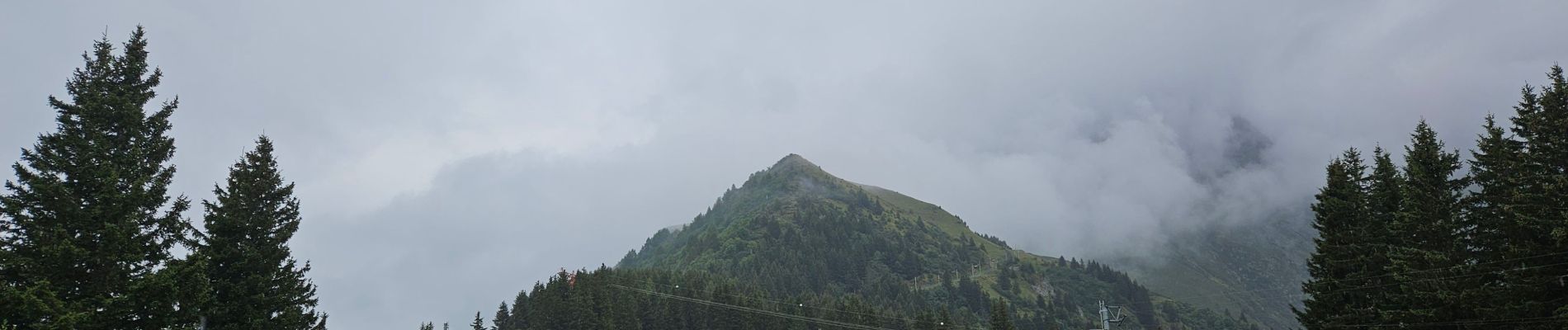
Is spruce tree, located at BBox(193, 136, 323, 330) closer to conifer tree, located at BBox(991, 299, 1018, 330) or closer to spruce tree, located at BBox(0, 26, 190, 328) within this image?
spruce tree, located at BBox(0, 26, 190, 328)

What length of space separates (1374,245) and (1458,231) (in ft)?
13.9

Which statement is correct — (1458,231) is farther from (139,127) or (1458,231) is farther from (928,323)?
(928,323)

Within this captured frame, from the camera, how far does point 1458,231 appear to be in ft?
118

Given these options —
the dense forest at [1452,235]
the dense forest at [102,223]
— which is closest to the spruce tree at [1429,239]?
the dense forest at [1452,235]

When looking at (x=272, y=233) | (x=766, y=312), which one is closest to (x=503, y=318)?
(x=766, y=312)

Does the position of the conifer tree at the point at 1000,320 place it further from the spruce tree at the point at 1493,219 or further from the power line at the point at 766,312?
the spruce tree at the point at 1493,219

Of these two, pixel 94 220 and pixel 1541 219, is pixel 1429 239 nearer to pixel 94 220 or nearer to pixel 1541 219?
pixel 1541 219

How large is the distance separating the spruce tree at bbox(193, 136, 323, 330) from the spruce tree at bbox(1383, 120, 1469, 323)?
170ft

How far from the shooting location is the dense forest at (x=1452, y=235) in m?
30.5

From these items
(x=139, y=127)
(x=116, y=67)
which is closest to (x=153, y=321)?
(x=139, y=127)

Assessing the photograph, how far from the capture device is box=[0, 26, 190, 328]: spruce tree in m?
22.2

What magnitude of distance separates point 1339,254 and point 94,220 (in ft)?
184

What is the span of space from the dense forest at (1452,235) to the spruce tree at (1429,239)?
0.05m

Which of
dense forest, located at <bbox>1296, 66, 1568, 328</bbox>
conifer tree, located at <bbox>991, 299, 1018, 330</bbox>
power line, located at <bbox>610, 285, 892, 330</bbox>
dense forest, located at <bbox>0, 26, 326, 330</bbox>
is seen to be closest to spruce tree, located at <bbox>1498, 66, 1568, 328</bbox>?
dense forest, located at <bbox>1296, 66, 1568, 328</bbox>
